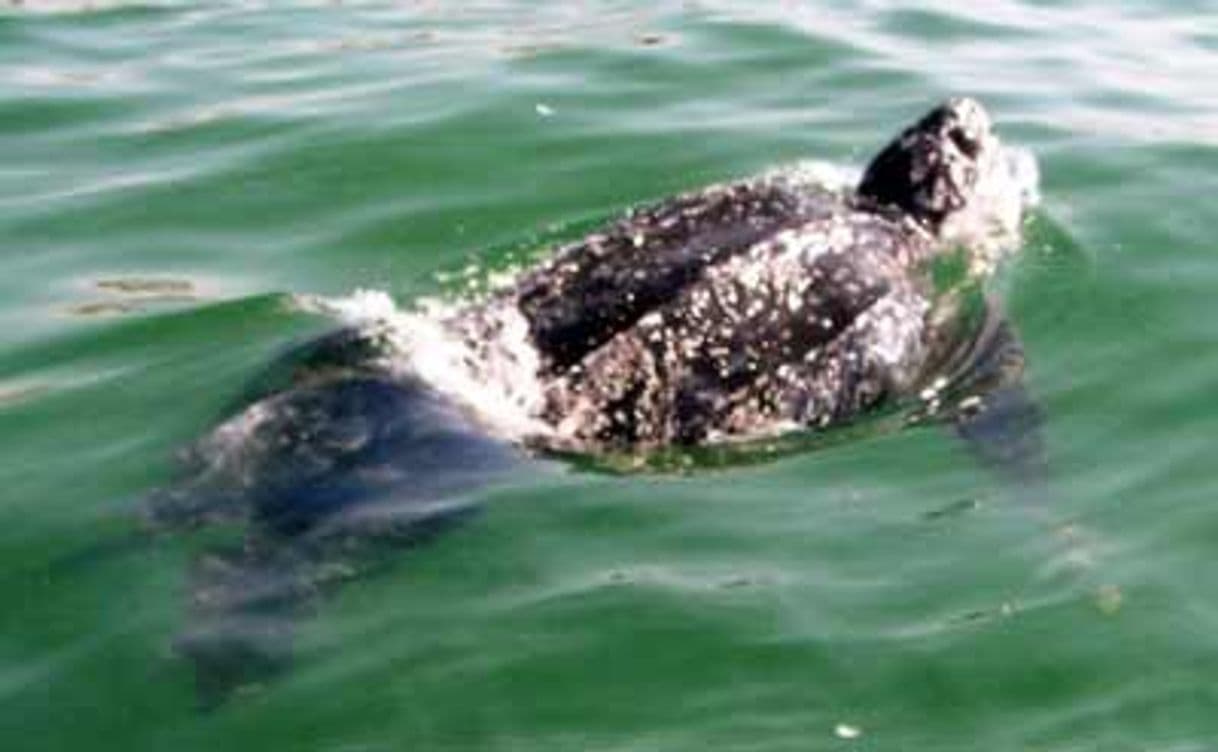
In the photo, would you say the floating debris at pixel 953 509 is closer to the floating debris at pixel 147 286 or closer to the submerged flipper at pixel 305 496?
the submerged flipper at pixel 305 496

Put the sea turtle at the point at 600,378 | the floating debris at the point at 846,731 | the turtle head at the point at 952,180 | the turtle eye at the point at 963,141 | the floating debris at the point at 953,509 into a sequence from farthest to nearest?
the turtle eye at the point at 963,141
the turtle head at the point at 952,180
the floating debris at the point at 953,509
the sea turtle at the point at 600,378
the floating debris at the point at 846,731

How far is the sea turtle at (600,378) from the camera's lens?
21.6ft

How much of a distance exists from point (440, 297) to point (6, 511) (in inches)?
96.2

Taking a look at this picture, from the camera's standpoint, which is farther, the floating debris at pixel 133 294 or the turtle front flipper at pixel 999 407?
the floating debris at pixel 133 294

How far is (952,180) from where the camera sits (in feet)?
29.0

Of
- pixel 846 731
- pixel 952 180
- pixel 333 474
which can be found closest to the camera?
pixel 846 731

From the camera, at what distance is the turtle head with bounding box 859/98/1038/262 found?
28.9 feet

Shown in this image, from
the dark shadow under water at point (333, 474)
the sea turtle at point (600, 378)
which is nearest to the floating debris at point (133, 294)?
the sea turtle at point (600, 378)

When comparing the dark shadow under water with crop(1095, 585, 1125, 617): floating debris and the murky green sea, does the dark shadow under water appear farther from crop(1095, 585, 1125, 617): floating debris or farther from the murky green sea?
crop(1095, 585, 1125, 617): floating debris

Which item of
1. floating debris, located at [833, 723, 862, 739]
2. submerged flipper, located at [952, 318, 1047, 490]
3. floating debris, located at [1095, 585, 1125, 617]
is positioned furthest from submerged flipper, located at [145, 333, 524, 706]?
floating debris, located at [1095, 585, 1125, 617]

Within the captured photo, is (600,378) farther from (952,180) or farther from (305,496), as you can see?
(952,180)

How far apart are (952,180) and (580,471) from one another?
2.69 m

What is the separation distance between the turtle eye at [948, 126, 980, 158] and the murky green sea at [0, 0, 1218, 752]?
23.4 inches

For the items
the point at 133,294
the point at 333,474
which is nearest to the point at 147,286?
the point at 133,294
